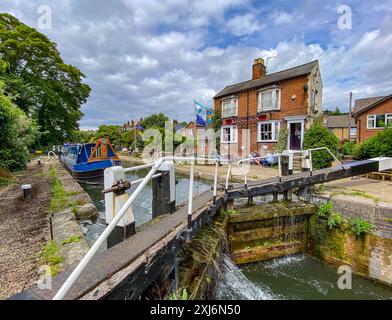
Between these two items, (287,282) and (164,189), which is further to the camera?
(287,282)

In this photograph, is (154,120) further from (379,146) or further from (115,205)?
(115,205)

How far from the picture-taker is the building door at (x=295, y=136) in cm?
1584

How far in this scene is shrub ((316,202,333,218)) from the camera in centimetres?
582

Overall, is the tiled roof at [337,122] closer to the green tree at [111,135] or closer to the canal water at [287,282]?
the canal water at [287,282]

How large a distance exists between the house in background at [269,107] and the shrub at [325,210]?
10.4 metres

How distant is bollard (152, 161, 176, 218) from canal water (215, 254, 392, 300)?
1.63 m

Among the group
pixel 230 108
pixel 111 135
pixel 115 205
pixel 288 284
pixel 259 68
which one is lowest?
pixel 288 284

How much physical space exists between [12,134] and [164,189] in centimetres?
965

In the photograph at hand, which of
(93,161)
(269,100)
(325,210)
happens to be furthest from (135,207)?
(269,100)

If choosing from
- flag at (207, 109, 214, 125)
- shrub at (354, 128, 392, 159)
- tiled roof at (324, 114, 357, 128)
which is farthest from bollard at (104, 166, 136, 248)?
tiled roof at (324, 114, 357, 128)

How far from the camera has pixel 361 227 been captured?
5102mm

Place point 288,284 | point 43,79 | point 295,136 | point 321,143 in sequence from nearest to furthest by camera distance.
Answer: point 288,284 < point 321,143 < point 295,136 < point 43,79
